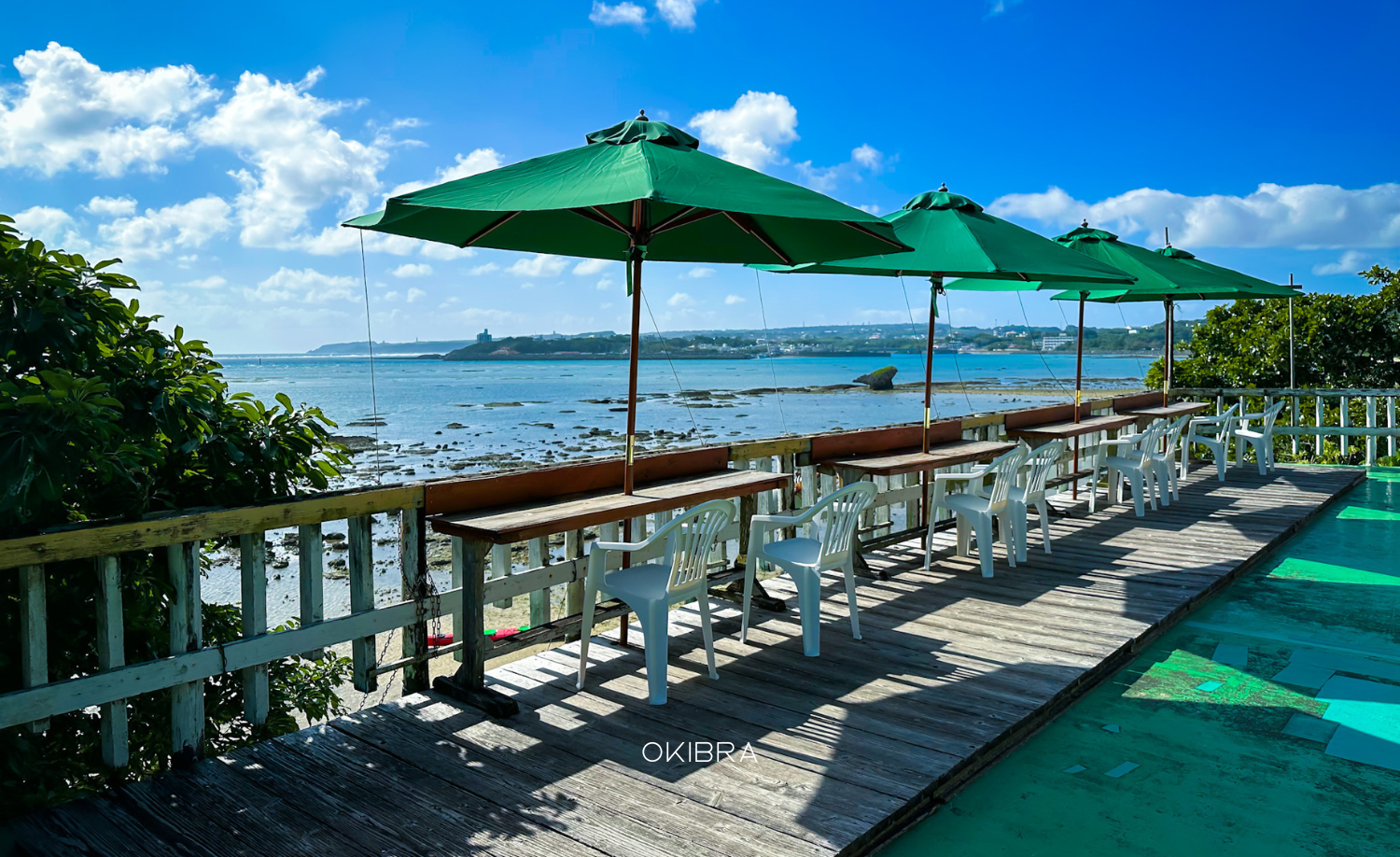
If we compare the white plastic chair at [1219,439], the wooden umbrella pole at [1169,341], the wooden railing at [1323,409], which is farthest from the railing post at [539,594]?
the wooden railing at [1323,409]

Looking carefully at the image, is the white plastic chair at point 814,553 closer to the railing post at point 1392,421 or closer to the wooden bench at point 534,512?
the wooden bench at point 534,512

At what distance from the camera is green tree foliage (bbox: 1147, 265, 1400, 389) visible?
12453mm

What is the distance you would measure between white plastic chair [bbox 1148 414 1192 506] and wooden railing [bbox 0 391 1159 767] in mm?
5553

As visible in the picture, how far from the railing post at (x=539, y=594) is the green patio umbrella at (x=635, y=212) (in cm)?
50

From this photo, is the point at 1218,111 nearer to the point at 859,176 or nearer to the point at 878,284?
the point at 859,176

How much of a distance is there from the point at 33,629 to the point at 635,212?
2503 millimetres

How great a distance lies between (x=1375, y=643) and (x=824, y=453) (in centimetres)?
288

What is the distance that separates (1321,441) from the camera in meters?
10.1

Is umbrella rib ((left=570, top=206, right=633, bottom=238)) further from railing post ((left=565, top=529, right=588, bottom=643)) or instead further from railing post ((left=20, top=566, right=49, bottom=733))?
railing post ((left=20, top=566, right=49, bottom=733))

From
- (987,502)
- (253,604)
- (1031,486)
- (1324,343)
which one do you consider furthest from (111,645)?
(1324,343)

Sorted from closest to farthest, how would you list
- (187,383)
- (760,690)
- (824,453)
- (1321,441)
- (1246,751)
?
(187,383) < (1246,751) < (760,690) < (824,453) < (1321,441)

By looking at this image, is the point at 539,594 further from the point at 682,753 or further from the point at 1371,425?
the point at 1371,425

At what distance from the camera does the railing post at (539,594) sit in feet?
12.5

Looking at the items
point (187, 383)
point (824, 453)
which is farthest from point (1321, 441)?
point (187, 383)
